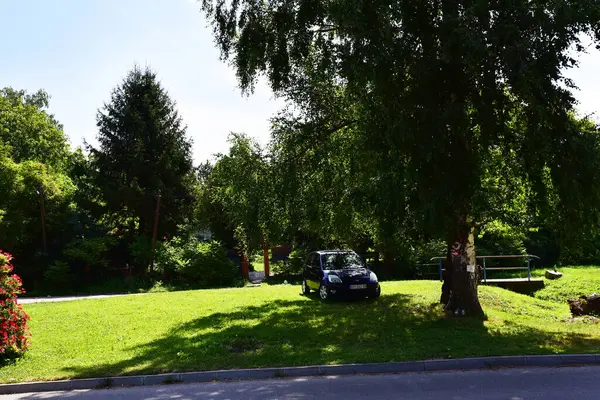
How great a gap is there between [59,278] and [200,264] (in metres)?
7.39

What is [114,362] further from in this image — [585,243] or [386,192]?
[585,243]

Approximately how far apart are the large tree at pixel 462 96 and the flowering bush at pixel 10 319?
8.17 m

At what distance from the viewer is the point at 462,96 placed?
11.3 m

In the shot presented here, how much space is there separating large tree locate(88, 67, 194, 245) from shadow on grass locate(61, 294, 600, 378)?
702 inches

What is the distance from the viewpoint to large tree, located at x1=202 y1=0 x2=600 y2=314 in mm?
10336

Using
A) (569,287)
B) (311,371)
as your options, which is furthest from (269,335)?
(569,287)

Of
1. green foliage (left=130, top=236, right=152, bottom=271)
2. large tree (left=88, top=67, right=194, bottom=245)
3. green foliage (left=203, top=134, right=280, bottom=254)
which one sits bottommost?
green foliage (left=130, top=236, right=152, bottom=271)

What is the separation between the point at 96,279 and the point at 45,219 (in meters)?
4.60

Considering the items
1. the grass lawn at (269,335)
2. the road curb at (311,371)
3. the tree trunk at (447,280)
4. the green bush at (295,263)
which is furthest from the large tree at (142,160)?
the road curb at (311,371)

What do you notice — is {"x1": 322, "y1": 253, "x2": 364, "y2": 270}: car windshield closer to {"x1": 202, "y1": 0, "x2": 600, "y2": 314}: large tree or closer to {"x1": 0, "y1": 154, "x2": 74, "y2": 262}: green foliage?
{"x1": 202, "y1": 0, "x2": 600, "y2": 314}: large tree

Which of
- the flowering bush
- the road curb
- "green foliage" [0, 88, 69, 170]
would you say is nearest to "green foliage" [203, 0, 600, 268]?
the road curb

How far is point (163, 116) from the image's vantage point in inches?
1284

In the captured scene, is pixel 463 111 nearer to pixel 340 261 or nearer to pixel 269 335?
pixel 269 335

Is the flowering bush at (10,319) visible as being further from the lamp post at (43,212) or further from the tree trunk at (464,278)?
the lamp post at (43,212)
